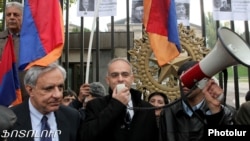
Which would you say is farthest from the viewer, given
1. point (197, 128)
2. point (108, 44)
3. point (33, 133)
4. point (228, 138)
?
point (108, 44)

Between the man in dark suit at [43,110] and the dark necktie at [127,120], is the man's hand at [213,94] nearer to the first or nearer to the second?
the dark necktie at [127,120]

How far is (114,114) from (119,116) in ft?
0.36

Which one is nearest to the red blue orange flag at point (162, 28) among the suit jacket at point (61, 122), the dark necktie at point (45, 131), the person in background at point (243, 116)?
the person in background at point (243, 116)

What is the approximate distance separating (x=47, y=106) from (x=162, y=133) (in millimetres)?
892

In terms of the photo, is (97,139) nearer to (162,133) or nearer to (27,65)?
(162,133)

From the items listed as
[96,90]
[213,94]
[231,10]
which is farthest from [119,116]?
[231,10]

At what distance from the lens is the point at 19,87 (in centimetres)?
375

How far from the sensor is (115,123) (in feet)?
8.79

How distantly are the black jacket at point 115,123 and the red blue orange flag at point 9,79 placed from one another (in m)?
1.22

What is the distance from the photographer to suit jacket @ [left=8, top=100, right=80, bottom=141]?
8.28 feet

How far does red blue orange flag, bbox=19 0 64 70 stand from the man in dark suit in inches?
35.0

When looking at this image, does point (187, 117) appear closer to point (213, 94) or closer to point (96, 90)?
point (213, 94)

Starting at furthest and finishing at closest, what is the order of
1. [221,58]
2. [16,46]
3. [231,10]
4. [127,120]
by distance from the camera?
[231,10] < [16,46] < [127,120] < [221,58]

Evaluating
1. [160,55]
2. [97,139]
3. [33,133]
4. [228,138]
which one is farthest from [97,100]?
[160,55]
